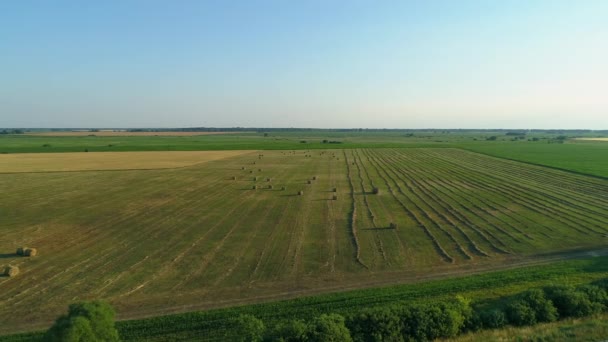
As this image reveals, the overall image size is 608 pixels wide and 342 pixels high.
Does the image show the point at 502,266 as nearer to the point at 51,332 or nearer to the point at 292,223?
the point at 292,223

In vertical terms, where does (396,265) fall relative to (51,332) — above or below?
below

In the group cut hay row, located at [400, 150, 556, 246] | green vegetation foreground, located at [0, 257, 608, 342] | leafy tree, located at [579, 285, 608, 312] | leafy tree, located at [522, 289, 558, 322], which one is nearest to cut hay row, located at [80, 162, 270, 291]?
green vegetation foreground, located at [0, 257, 608, 342]

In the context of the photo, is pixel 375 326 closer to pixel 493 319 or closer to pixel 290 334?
pixel 290 334

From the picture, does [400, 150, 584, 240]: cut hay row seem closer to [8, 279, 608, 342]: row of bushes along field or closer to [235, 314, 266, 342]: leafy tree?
[8, 279, 608, 342]: row of bushes along field

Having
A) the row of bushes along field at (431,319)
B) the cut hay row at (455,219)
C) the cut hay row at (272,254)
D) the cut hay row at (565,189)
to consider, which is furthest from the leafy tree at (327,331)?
the cut hay row at (565,189)

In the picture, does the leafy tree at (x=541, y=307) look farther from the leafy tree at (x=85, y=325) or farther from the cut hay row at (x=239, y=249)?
the leafy tree at (x=85, y=325)

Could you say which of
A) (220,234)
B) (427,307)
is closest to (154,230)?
(220,234)

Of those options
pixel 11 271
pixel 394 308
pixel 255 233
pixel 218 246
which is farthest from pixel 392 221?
pixel 11 271
